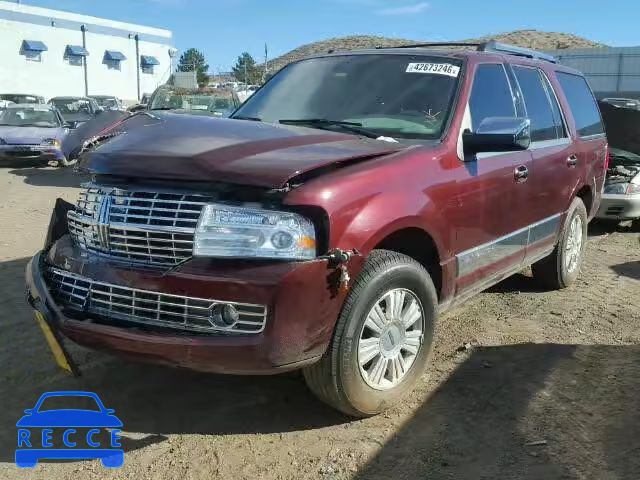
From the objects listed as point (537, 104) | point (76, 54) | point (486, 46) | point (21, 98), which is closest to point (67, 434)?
point (486, 46)

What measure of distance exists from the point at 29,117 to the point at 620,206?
13.6m

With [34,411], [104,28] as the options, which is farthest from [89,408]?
[104,28]

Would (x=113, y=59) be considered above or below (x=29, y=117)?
above

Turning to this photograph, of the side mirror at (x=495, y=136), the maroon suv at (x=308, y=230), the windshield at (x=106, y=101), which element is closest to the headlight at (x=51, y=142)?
the maroon suv at (x=308, y=230)

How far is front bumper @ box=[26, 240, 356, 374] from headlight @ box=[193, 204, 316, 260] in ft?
0.16

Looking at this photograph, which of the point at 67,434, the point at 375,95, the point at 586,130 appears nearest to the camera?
the point at 67,434

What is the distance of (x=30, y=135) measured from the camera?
14992mm

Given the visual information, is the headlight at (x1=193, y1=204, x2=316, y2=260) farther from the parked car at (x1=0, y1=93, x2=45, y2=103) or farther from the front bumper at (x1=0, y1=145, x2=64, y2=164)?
the parked car at (x1=0, y1=93, x2=45, y2=103)

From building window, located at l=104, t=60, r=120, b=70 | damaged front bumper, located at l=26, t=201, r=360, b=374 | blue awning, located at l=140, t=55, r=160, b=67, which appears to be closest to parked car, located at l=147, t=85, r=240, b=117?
damaged front bumper, located at l=26, t=201, r=360, b=374

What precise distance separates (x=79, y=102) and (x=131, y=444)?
21388 millimetres

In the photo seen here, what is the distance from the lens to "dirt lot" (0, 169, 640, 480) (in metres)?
2.96

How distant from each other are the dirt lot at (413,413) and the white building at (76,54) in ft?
124

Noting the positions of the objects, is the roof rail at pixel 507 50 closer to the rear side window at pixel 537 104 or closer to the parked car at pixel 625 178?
the rear side window at pixel 537 104

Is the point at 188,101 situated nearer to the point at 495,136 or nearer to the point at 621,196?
the point at 621,196
